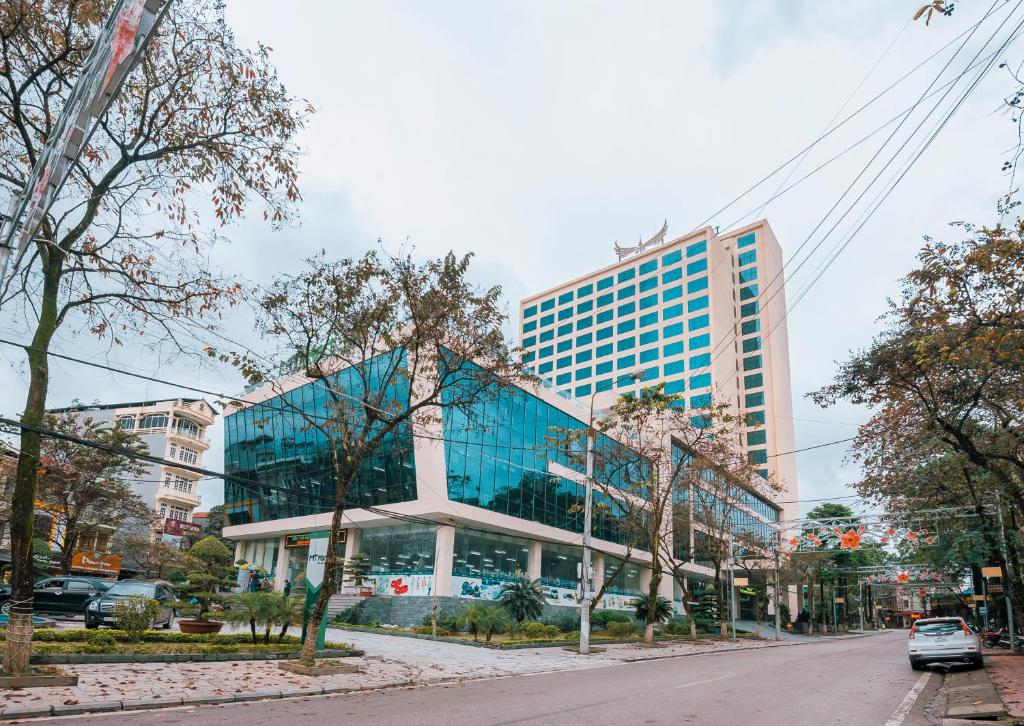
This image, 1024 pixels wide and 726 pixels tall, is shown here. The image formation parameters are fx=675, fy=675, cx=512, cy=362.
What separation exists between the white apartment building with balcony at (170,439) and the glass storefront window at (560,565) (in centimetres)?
3569

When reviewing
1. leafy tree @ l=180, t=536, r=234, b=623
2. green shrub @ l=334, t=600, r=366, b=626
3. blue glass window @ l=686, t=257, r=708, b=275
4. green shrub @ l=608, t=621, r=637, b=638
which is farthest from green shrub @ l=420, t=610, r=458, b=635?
blue glass window @ l=686, t=257, r=708, b=275

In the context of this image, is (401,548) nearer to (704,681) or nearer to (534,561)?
(534,561)

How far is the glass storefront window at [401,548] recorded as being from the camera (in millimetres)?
32188

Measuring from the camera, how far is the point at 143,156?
1212cm

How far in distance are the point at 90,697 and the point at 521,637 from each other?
2000cm

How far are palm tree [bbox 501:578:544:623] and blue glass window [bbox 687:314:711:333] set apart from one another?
145 ft

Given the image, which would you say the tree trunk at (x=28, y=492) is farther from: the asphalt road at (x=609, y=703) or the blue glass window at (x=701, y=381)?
the blue glass window at (x=701, y=381)

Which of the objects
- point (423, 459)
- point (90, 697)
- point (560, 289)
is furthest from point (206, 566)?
point (560, 289)

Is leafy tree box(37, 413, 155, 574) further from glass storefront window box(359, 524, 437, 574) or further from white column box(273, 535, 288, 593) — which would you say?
glass storefront window box(359, 524, 437, 574)

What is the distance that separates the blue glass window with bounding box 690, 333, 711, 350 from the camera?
66.6 meters

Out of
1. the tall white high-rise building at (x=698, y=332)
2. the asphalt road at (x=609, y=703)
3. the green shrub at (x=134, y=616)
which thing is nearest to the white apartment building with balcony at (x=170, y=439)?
the tall white high-rise building at (x=698, y=332)

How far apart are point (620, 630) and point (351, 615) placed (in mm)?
13052

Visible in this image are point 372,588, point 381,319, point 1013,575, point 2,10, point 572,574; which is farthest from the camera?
point 572,574

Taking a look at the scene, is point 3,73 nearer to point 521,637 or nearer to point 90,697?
point 90,697
